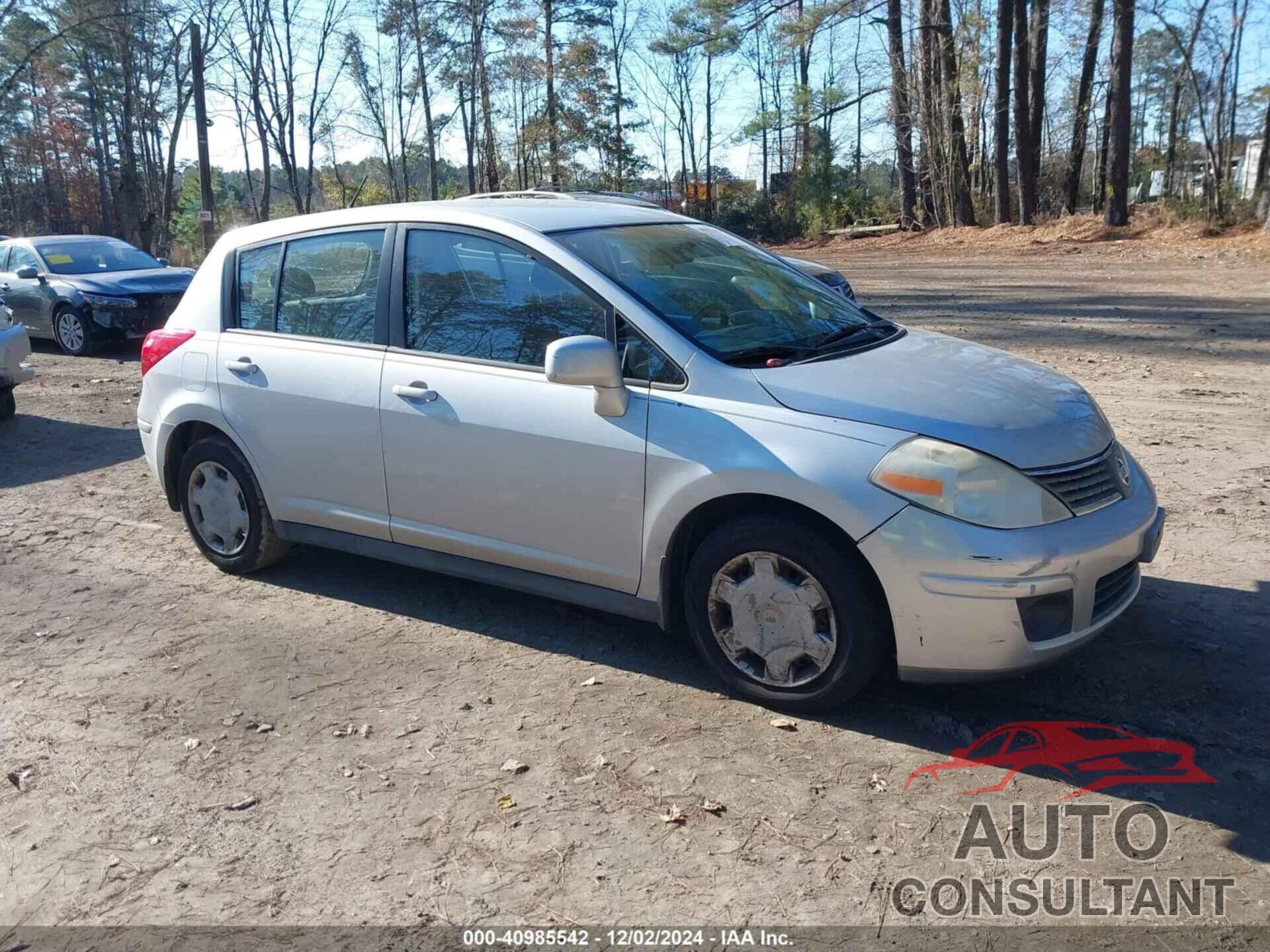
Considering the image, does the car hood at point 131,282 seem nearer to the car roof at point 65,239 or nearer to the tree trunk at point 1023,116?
the car roof at point 65,239

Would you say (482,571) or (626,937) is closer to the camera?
(626,937)

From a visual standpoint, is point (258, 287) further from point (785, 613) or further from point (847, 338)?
point (785, 613)

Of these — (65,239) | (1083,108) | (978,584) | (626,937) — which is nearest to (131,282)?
(65,239)

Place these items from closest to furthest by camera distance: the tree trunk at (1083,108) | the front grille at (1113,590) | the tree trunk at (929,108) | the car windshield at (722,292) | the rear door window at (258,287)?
the front grille at (1113,590) < the car windshield at (722,292) < the rear door window at (258,287) < the tree trunk at (1083,108) < the tree trunk at (929,108)

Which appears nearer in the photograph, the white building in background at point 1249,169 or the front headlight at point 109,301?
the front headlight at point 109,301

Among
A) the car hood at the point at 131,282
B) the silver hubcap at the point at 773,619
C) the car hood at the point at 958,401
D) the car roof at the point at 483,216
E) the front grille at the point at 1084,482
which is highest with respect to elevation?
the car hood at the point at 131,282

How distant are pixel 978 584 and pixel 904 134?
110ft

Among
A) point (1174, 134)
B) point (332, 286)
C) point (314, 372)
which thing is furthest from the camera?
point (1174, 134)

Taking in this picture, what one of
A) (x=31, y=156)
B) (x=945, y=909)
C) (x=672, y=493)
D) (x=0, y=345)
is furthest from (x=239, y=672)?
(x=31, y=156)

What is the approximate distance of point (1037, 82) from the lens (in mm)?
29500

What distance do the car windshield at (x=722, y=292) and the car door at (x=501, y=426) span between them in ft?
0.86

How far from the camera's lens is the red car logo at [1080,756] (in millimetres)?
3496

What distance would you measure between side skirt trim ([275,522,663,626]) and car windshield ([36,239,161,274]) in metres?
11.7

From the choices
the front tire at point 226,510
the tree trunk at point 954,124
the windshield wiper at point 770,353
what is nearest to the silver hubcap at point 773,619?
the windshield wiper at point 770,353
